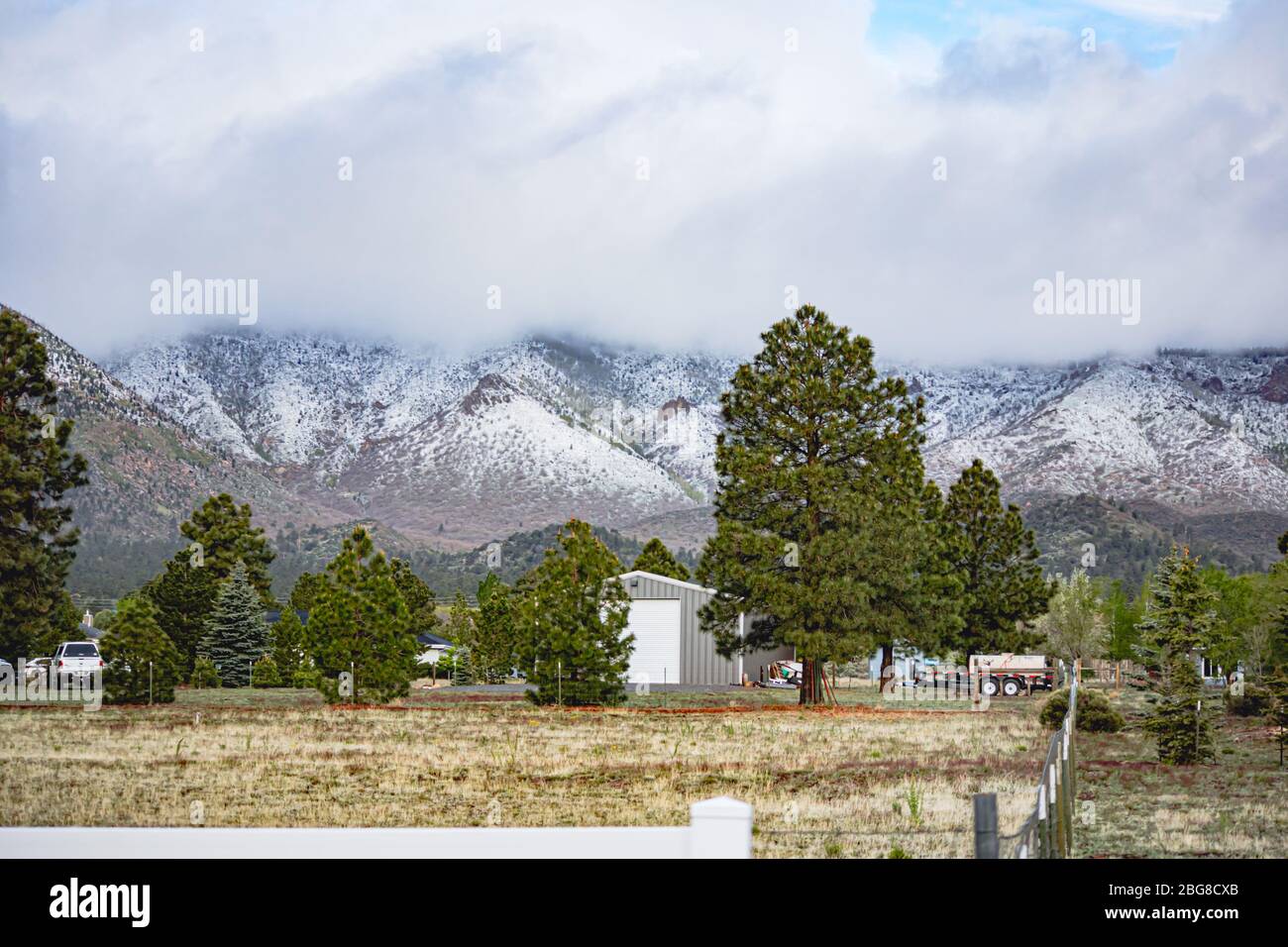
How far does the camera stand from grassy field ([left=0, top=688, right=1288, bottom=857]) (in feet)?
59.4

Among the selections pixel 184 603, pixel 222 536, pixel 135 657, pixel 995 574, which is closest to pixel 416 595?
pixel 222 536

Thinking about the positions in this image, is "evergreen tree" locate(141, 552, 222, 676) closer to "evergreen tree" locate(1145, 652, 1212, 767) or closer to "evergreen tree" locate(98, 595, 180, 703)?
"evergreen tree" locate(98, 595, 180, 703)

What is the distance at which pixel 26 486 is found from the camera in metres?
47.5

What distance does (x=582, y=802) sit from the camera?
65.9 ft

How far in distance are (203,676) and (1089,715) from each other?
3440cm

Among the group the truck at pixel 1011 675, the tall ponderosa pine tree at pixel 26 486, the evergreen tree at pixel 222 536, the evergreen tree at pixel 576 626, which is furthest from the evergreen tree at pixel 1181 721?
the evergreen tree at pixel 222 536

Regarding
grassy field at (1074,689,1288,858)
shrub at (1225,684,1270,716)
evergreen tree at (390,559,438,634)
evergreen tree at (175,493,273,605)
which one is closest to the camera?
grassy field at (1074,689,1288,858)

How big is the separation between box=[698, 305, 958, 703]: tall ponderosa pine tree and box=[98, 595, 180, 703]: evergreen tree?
50.9 feet

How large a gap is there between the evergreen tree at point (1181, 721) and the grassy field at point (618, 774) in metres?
0.56

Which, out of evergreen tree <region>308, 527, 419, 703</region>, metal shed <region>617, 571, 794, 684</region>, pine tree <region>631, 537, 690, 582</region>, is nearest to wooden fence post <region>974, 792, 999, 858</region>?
evergreen tree <region>308, 527, 419, 703</region>

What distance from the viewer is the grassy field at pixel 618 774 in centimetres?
1809

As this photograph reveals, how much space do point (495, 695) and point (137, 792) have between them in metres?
29.6
